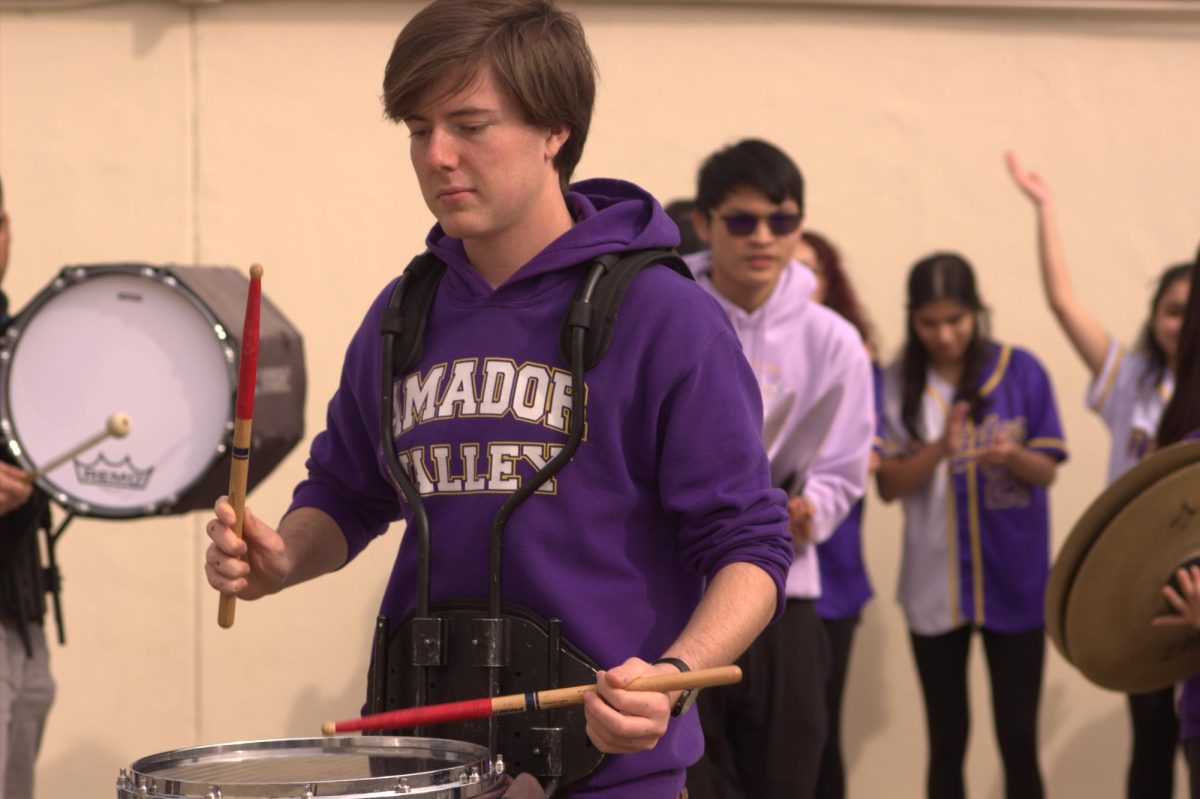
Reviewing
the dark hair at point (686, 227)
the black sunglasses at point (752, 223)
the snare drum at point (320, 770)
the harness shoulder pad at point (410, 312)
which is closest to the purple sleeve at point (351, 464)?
the harness shoulder pad at point (410, 312)

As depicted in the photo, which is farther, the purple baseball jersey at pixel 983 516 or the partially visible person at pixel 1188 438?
the purple baseball jersey at pixel 983 516

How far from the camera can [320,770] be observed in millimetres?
1958

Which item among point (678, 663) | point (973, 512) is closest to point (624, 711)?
point (678, 663)

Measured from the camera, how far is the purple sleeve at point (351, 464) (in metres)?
2.39

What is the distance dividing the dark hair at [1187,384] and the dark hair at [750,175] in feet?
3.35

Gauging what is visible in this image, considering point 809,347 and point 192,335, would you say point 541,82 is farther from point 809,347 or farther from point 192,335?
point 809,347

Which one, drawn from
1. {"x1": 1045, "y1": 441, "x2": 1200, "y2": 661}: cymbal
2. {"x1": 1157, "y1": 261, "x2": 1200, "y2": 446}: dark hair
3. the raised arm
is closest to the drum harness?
{"x1": 1045, "y1": 441, "x2": 1200, "y2": 661}: cymbal

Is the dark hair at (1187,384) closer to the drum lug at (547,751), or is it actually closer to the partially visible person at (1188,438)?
the partially visible person at (1188,438)

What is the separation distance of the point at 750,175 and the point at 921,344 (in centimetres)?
148

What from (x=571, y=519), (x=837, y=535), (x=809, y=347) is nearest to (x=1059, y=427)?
(x=837, y=535)

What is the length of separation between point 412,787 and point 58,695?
4.02m

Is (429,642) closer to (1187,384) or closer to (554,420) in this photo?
(554,420)

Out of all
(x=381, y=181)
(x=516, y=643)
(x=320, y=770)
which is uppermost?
(x=381, y=181)

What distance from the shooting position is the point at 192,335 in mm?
3596
